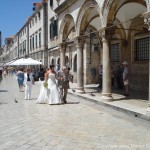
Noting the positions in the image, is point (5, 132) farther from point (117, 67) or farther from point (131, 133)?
point (117, 67)

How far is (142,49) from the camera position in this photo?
16047 mm

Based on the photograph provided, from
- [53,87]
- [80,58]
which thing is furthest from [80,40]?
[53,87]

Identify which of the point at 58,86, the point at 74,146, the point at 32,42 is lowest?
the point at 74,146

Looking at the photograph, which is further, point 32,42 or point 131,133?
point 32,42

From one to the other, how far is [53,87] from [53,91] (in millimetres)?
171

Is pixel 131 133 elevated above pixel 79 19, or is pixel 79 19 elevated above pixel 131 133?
pixel 79 19

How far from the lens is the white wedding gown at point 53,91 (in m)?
12.8

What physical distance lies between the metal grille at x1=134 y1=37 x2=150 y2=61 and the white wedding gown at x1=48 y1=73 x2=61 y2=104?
5.45 meters

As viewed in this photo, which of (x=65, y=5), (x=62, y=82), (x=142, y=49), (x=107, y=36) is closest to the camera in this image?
(x=107, y=36)

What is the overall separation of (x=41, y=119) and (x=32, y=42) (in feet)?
132

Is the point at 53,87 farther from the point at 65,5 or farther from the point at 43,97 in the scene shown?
the point at 65,5

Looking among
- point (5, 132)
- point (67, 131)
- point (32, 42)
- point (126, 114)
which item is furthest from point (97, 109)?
point (32, 42)

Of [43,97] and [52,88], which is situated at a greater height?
[52,88]

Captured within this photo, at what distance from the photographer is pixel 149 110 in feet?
28.9
